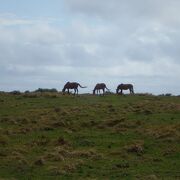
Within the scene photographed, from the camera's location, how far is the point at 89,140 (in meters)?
26.2

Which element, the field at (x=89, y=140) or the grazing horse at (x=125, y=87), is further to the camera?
the grazing horse at (x=125, y=87)

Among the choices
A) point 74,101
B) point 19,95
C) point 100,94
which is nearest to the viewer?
point 74,101

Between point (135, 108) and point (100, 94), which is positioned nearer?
point (135, 108)

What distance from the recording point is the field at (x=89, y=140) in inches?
829

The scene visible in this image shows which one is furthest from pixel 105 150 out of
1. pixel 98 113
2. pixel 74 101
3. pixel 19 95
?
pixel 19 95

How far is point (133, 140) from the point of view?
26.0 m

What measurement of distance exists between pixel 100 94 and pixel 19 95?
6920 mm

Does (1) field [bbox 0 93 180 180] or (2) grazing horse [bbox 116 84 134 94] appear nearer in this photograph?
(1) field [bbox 0 93 180 180]

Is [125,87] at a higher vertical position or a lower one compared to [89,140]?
higher

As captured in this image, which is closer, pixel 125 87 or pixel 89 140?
pixel 89 140

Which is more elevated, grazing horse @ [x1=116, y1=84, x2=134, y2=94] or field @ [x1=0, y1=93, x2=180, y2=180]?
grazing horse @ [x1=116, y1=84, x2=134, y2=94]

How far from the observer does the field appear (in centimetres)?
2105

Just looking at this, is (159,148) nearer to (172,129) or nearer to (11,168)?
(172,129)

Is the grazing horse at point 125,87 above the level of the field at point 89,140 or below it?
above
